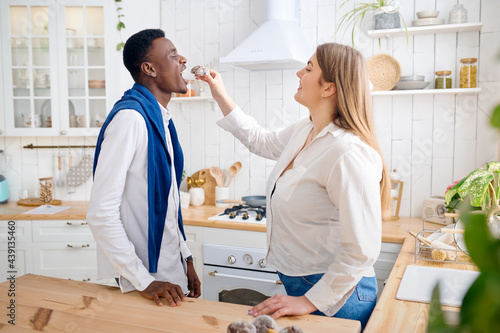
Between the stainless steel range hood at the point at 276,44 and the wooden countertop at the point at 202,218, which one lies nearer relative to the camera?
Result: the wooden countertop at the point at 202,218

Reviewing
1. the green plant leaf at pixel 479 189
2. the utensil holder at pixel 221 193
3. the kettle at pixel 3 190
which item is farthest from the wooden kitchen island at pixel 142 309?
the kettle at pixel 3 190

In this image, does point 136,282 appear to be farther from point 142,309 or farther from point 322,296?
point 322,296

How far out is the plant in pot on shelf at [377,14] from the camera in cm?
278

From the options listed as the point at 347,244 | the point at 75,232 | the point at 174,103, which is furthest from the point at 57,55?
the point at 347,244

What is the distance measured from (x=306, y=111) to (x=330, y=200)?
6.26ft

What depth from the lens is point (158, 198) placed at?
1.49 m

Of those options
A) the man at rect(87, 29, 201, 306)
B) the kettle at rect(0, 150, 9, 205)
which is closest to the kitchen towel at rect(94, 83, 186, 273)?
the man at rect(87, 29, 201, 306)

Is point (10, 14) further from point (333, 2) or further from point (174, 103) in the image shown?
point (333, 2)

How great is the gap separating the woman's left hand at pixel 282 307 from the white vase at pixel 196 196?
2.18 meters

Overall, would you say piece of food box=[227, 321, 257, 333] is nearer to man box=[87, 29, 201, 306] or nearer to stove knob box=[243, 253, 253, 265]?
man box=[87, 29, 201, 306]

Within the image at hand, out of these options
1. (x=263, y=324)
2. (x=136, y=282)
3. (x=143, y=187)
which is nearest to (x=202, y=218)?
(x=143, y=187)

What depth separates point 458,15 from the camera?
266 centimetres

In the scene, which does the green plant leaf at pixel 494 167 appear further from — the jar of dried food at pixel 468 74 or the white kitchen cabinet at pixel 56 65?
the white kitchen cabinet at pixel 56 65

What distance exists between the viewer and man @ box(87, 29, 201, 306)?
1327 mm
